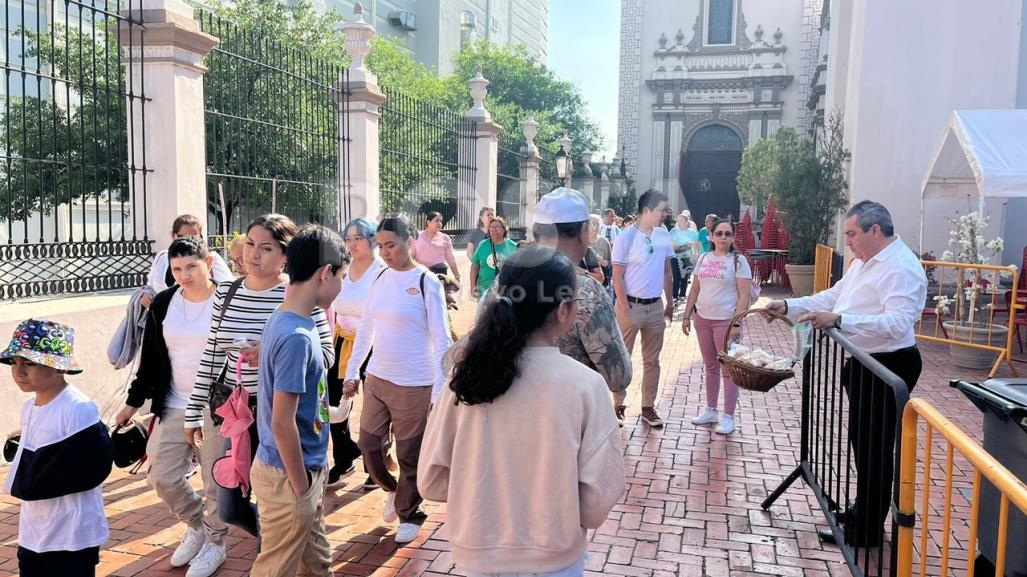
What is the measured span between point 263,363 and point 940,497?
4200 mm

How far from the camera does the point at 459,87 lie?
33562 millimetres

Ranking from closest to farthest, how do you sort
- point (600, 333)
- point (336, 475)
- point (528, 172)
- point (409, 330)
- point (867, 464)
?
point (600, 333)
point (867, 464)
point (409, 330)
point (336, 475)
point (528, 172)

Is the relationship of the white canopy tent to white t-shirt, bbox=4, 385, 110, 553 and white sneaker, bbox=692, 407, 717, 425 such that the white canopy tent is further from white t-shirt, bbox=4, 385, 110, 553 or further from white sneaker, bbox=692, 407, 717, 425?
white t-shirt, bbox=4, 385, 110, 553

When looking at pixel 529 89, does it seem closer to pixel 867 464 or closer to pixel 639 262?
pixel 639 262

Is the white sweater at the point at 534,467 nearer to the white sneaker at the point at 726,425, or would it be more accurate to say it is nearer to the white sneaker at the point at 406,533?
the white sneaker at the point at 406,533

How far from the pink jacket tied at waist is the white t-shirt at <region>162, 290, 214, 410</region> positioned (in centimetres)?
69

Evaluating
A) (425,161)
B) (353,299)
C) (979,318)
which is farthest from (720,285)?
(425,161)

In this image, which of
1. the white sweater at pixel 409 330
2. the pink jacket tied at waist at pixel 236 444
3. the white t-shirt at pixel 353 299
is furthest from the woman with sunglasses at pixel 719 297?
the pink jacket tied at waist at pixel 236 444

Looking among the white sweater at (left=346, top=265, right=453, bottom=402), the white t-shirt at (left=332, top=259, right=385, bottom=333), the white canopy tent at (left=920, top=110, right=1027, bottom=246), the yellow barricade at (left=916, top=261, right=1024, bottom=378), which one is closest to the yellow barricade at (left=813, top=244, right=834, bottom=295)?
the white canopy tent at (left=920, top=110, right=1027, bottom=246)

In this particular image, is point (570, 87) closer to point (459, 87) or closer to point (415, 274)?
point (459, 87)

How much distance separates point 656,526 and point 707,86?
33083 mm

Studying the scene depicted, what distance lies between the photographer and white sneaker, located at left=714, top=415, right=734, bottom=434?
244 inches

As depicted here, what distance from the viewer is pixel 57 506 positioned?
9.28 feet

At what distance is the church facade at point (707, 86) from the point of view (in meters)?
34.2
